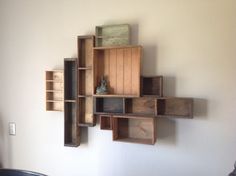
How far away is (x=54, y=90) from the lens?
2332 millimetres

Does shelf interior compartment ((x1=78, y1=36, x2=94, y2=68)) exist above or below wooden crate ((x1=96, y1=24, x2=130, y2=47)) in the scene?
A: below

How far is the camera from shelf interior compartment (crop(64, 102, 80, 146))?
2232 mm

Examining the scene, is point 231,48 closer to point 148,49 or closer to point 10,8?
point 148,49

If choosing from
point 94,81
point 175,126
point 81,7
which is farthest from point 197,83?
point 81,7

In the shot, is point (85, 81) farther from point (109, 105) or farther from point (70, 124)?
point (70, 124)

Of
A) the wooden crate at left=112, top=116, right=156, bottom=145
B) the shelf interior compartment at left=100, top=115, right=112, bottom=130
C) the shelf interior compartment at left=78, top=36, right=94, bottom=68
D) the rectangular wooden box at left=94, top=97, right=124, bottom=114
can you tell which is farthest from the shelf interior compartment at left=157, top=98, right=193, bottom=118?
the shelf interior compartment at left=78, top=36, right=94, bottom=68

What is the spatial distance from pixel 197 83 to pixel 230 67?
0.89 feet

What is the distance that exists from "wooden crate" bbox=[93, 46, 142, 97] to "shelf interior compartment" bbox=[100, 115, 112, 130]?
216mm

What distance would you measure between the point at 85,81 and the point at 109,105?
1.07 feet

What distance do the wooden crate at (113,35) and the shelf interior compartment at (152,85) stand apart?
1.20ft

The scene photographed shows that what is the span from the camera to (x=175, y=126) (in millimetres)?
1967

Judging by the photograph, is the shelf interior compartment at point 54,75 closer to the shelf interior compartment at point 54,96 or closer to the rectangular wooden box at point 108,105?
the shelf interior compartment at point 54,96

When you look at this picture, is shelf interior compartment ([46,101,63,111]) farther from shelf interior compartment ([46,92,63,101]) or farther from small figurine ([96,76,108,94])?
small figurine ([96,76,108,94])

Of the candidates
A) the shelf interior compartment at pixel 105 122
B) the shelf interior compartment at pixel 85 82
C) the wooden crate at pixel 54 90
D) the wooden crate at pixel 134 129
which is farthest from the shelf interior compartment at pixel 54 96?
the wooden crate at pixel 134 129
